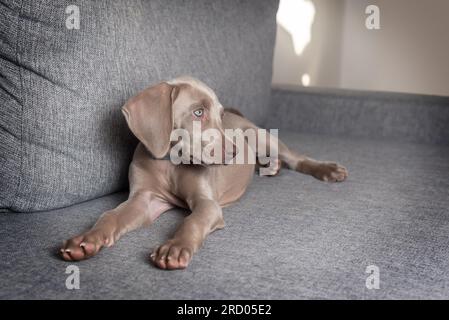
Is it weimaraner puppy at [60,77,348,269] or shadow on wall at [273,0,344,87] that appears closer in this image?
weimaraner puppy at [60,77,348,269]

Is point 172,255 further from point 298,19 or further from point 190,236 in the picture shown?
point 298,19

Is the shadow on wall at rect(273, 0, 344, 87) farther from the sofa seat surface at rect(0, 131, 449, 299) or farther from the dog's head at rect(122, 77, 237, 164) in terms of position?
the dog's head at rect(122, 77, 237, 164)

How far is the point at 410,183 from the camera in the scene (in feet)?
8.43

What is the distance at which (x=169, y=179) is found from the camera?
2109 millimetres

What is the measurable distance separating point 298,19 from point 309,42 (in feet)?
0.69

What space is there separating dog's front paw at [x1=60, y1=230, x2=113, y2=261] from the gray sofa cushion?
16.4 inches

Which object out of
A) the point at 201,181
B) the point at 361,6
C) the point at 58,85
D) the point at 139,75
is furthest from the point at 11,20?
the point at 361,6

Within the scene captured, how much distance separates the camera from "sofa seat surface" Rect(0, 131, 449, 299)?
148 cm

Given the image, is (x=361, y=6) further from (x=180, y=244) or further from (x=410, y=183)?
(x=180, y=244)

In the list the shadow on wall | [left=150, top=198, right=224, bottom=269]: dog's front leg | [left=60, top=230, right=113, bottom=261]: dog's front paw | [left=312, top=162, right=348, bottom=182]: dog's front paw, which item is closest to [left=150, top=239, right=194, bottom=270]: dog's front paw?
[left=150, top=198, right=224, bottom=269]: dog's front leg

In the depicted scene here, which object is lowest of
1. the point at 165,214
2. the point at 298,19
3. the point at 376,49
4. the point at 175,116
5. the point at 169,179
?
the point at 165,214

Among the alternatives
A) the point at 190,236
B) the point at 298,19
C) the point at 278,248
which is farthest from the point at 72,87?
the point at 298,19

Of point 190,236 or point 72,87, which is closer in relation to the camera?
A: point 190,236

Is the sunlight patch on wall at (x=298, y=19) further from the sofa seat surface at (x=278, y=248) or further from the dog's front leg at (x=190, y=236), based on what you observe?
the dog's front leg at (x=190, y=236)
